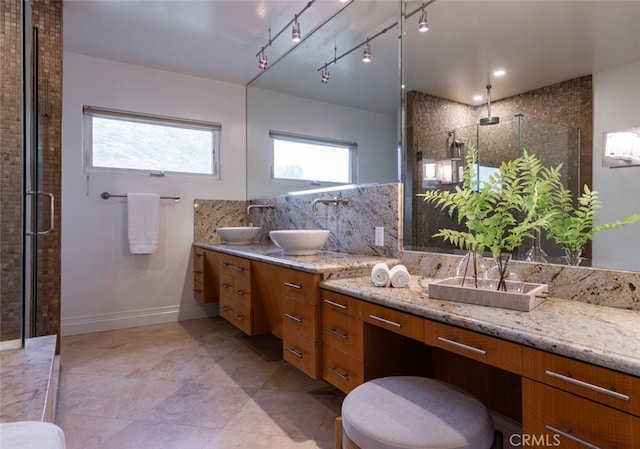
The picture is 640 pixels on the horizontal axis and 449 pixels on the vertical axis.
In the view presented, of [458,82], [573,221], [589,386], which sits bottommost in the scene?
[589,386]

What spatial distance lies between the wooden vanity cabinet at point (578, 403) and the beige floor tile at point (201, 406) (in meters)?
1.49

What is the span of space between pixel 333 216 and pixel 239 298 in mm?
930

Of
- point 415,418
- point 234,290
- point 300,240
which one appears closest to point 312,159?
point 300,240

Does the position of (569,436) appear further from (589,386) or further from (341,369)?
(341,369)

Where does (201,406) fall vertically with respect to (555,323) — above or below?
below

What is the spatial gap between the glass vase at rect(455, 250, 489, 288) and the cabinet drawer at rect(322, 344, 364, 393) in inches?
21.9

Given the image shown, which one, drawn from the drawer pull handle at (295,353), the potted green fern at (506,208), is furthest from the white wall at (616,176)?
the drawer pull handle at (295,353)

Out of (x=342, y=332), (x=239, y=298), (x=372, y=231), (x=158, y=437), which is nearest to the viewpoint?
(x=342, y=332)

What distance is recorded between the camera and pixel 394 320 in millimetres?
Answer: 1327

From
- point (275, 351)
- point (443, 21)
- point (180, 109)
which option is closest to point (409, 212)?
point (443, 21)

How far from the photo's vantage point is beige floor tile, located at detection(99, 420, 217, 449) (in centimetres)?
163

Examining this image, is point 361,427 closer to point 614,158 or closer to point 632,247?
point 632,247

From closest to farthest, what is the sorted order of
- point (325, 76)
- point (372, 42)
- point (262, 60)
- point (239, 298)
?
point (372, 42)
point (239, 298)
point (325, 76)
point (262, 60)

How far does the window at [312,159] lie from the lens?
2705 mm
